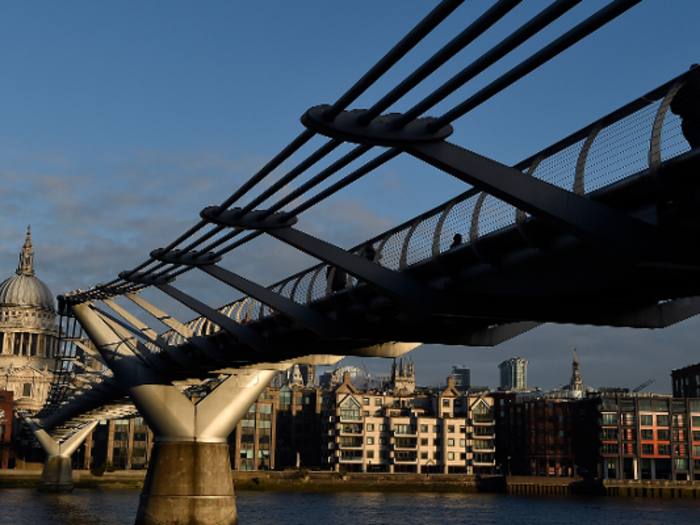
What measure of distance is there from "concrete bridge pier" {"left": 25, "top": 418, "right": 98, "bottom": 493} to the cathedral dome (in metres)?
76.1

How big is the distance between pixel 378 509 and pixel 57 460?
4048 centimetres

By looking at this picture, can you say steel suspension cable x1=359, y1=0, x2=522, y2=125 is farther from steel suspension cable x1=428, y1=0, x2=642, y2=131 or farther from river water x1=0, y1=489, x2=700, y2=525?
river water x1=0, y1=489, x2=700, y2=525

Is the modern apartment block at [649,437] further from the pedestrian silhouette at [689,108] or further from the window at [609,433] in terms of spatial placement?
the pedestrian silhouette at [689,108]

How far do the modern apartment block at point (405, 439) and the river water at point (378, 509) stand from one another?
71.5 ft

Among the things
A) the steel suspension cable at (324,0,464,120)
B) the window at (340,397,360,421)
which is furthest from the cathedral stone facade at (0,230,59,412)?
the steel suspension cable at (324,0,464,120)

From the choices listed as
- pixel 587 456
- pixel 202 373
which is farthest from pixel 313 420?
pixel 202 373

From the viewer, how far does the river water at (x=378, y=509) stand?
63344mm

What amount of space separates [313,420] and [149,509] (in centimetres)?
10196

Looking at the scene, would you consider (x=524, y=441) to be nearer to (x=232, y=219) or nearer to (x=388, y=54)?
(x=232, y=219)

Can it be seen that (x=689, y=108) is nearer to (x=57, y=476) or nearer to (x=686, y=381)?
(x=57, y=476)

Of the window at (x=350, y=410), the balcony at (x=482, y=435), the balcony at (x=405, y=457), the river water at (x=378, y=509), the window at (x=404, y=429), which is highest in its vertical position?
the window at (x=350, y=410)

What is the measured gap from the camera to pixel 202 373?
42.8 m

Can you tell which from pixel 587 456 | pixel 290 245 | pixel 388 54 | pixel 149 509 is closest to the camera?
pixel 388 54

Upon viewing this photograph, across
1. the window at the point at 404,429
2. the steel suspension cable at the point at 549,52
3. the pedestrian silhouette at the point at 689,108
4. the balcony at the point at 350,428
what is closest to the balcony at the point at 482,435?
the window at the point at 404,429
